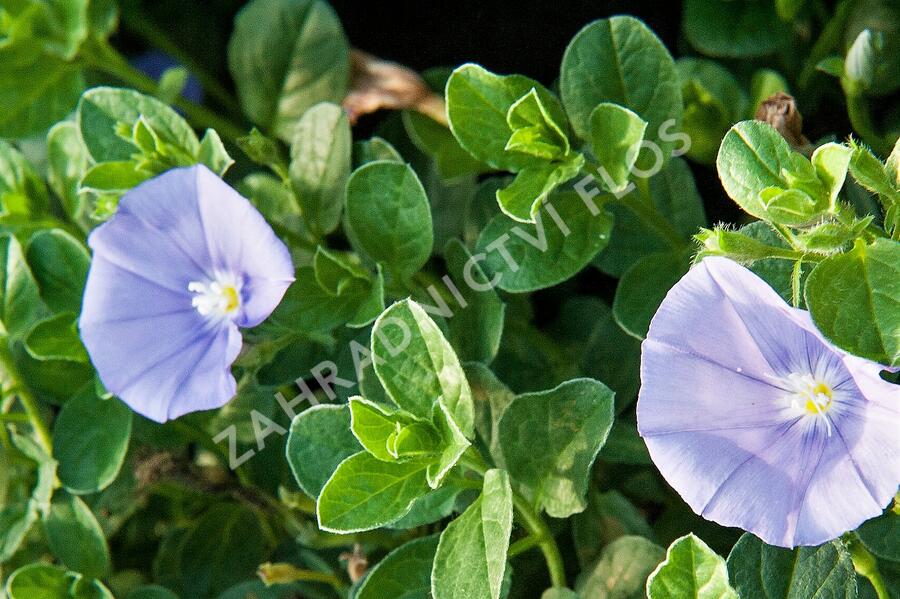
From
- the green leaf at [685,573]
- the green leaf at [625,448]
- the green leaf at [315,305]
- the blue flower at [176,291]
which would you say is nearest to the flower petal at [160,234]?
the blue flower at [176,291]

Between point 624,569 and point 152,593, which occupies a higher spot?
point 624,569

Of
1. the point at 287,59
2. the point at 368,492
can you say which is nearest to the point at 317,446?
the point at 368,492

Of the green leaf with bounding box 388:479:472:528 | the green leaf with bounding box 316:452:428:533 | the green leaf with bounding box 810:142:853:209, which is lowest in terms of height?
the green leaf with bounding box 388:479:472:528

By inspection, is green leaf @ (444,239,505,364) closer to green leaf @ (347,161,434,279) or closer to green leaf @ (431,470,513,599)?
green leaf @ (347,161,434,279)

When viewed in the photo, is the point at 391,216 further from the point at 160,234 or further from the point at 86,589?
the point at 86,589

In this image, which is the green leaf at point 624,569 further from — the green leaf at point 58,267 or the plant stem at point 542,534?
the green leaf at point 58,267

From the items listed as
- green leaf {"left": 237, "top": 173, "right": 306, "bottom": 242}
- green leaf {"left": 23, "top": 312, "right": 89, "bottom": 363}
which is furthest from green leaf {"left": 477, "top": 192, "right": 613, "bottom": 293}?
green leaf {"left": 23, "top": 312, "right": 89, "bottom": 363}
